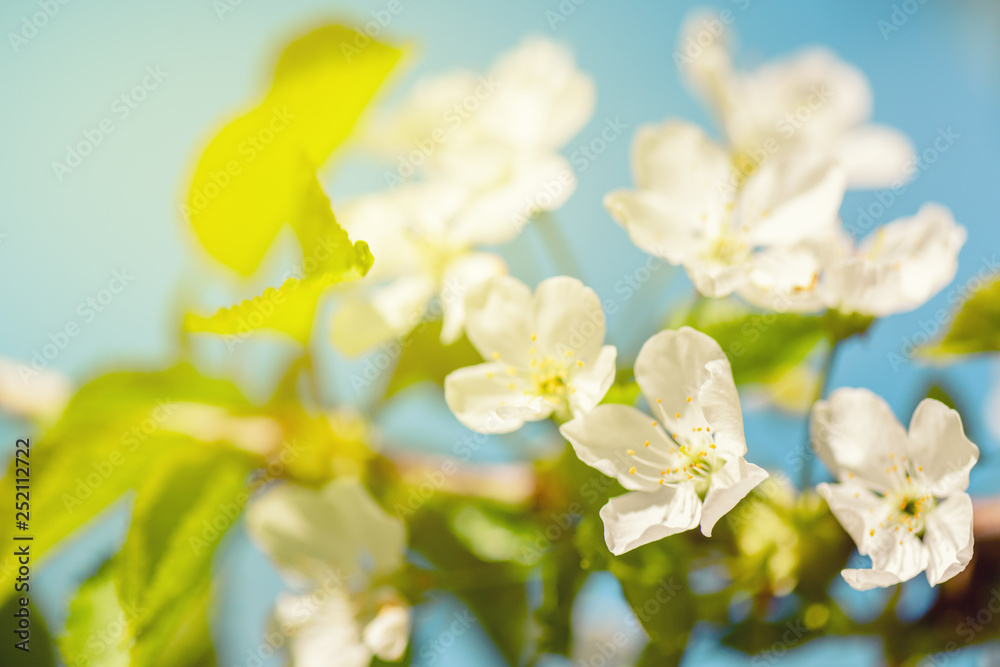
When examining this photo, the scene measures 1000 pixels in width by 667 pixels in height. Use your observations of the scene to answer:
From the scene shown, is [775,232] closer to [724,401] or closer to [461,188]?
[724,401]

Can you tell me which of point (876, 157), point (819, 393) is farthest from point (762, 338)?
point (876, 157)

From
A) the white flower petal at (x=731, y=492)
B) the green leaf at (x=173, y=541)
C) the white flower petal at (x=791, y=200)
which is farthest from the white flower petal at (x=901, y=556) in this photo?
the green leaf at (x=173, y=541)

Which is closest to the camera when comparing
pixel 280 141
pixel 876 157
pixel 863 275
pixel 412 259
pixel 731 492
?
pixel 731 492

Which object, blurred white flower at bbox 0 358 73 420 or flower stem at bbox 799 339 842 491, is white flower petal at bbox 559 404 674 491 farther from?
blurred white flower at bbox 0 358 73 420

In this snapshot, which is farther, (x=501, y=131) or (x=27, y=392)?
(x=27, y=392)

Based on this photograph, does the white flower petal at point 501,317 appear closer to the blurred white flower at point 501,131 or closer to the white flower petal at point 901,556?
the blurred white flower at point 501,131

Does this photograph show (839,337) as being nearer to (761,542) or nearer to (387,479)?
(761,542)

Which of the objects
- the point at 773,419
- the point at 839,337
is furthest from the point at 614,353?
the point at 773,419
